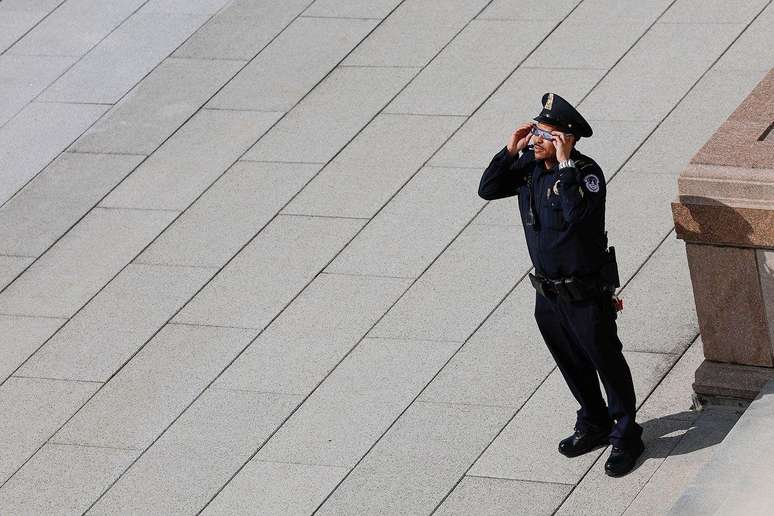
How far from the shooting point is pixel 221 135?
11055 mm

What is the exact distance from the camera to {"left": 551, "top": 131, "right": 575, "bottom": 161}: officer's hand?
6.64 m

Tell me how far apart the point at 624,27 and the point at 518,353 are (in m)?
4.35

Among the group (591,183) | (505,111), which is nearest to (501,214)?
(505,111)

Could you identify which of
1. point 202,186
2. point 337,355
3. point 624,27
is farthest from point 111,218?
point 624,27

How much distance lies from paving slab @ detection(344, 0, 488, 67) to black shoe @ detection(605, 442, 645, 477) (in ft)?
17.6

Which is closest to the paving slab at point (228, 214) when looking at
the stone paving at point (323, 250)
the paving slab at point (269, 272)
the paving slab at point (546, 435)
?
the stone paving at point (323, 250)

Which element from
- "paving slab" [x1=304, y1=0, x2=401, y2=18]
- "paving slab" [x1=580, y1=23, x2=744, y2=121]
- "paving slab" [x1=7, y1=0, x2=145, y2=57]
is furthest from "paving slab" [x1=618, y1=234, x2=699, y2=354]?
"paving slab" [x1=7, y1=0, x2=145, y2=57]

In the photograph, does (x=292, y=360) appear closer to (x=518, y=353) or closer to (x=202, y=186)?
(x=518, y=353)

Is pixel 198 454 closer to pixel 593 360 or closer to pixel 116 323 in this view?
pixel 116 323

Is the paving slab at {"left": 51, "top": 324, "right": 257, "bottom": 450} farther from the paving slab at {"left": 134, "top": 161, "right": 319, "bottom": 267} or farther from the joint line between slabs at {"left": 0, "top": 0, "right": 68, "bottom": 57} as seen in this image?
Answer: the joint line between slabs at {"left": 0, "top": 0, "right": 68, "bottom": 57}

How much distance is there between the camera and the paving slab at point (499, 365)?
7832 mm

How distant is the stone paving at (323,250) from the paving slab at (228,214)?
1.0 inches

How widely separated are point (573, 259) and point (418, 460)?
1590mm

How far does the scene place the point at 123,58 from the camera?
1241 cm
